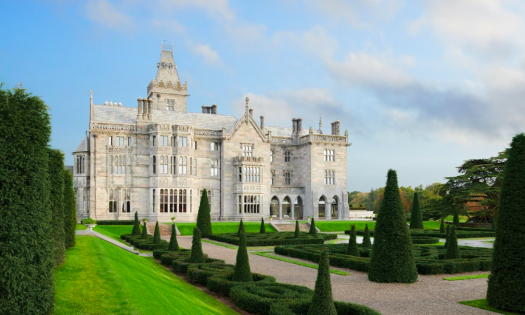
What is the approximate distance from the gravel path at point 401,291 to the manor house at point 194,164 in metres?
30.3

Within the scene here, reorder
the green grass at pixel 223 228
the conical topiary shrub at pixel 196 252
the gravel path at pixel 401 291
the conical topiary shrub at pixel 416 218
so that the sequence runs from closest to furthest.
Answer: the gravel path at pixel 401 291
the conical topiary shrub at pixel 196 252
the green grass at pixel 223 228
the conical topiary shrub at pixel 416 218

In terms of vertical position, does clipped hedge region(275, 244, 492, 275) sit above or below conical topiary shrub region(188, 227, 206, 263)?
below

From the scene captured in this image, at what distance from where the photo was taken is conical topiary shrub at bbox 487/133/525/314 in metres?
12.9

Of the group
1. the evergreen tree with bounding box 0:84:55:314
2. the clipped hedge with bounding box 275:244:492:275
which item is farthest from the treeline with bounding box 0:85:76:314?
the clipped hedge with bounding box 275:244:492:275

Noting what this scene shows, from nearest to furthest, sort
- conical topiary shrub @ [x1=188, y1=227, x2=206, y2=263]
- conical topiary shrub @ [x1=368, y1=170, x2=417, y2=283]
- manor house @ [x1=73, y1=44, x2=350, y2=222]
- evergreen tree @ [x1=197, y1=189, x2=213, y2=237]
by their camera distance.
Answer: conical topiary shrub @ [x1=368, y1=170, x2=417, y2=283], conical topiary shrub @ [x1=188, y1=227, x2=206, y2=263], evergreen tree @ [x1=197, y1=189, x2=213, y2=237], manor house @ [x1=73, y1=44, x2=350, y2=222]

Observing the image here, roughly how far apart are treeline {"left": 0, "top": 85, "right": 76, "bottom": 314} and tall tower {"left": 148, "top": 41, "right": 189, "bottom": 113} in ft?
183

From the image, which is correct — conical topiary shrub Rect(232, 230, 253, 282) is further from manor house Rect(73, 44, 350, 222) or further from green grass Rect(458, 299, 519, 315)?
manor house Rect(73, 44, 350, 222)

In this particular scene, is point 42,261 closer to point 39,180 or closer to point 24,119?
point 39,180

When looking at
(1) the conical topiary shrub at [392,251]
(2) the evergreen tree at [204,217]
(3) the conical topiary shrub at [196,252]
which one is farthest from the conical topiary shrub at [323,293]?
(2) the evergreen tree at [204,217]

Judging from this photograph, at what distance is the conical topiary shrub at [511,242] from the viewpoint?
12.9 metres

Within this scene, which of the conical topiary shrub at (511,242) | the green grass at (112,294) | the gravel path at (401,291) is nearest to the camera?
the green grass at (112,294)

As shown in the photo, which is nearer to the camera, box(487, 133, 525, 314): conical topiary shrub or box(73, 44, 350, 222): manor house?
box(487, 133, 525, 314): conical topiary shrub

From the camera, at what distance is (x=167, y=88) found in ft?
214

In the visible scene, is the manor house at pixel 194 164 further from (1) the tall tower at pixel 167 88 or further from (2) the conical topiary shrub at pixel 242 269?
(2) the conical topiary shrub at pixel 242 269
